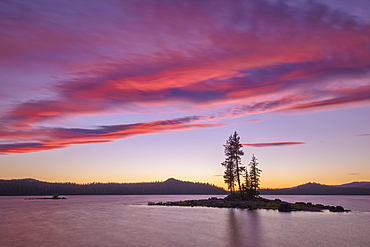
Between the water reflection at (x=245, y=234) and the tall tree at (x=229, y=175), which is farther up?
the tall tree at (x=229, y=175)

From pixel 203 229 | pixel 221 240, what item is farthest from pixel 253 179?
pixel 221 240

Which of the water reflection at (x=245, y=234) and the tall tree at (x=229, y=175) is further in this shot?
the tall tree at (x=229, y=175)

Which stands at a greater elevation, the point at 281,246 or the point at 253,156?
the point at 253,156

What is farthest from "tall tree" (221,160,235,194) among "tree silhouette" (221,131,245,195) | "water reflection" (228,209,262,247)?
"water reflection" (228,209,262,247)

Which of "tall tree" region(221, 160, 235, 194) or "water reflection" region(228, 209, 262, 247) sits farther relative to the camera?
"tall tree" region(221, 160, 235, 194)

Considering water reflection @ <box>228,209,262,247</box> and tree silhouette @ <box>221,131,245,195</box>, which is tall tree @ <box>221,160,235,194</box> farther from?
water reflection @ <box>228,209,262,247</box>

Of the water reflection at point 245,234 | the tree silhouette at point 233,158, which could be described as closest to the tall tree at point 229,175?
the tree silhouette at point 233,158

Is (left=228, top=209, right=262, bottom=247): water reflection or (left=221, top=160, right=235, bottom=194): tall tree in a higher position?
(left=221, top=160, right=235, bottom=194): tall tree

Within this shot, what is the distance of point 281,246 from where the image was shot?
27.3 m

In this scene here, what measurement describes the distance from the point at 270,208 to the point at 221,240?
4089 centimetres

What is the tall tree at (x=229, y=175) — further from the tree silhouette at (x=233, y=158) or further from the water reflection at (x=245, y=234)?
the water reflection at (x=245, y=234)

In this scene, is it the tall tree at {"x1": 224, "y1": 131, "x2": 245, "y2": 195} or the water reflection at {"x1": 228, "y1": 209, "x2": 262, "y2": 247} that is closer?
the water reflection at {"x1": 228, "y1": 209, "x2": 262, "y2": 247}

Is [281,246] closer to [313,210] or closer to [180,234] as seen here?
[180,234]

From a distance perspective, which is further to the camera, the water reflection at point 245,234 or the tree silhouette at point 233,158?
the tree silhouette at point 233,158
